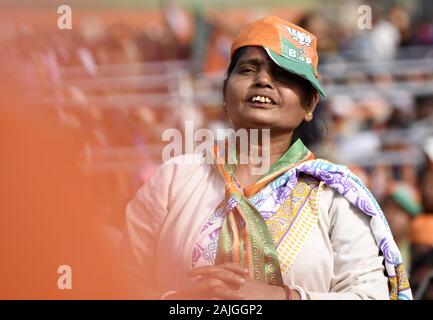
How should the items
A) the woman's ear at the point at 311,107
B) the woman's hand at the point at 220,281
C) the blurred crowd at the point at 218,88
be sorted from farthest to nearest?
1. the blurred crowd at the point at 218,88
2. the woman's ear at the point at 311,107
3. the woman's hand at the point at 220,281

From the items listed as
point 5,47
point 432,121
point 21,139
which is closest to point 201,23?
point 432,121

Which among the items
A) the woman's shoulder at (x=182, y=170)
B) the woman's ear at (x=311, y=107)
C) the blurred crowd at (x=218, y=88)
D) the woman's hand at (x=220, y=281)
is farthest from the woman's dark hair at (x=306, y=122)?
the blurred crowd at (x=218, y=88)

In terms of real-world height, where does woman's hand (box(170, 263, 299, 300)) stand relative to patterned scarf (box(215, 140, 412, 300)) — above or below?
below

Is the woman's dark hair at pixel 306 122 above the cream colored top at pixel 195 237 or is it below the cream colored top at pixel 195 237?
above

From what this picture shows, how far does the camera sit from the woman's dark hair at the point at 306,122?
2.02 m

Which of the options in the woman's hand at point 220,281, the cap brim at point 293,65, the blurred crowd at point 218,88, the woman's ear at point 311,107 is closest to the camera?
the woman's hand at point 220,281

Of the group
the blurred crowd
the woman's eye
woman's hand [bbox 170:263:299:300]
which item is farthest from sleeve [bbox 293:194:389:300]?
the blurred crowd

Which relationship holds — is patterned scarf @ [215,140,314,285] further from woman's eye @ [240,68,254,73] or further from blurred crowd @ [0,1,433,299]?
blurred crowd @ [0,1,433,299]

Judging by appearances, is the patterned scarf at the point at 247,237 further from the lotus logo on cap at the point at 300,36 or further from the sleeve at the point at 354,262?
the lotus logo on cap at the point at 300,36

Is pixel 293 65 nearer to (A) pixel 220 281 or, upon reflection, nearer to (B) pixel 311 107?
(B) pixel 311 107

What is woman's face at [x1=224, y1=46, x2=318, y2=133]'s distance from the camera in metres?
1.96

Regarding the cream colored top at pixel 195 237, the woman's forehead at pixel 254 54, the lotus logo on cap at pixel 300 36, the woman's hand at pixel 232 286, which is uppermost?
the lotus logo on cap at pixel 300 36

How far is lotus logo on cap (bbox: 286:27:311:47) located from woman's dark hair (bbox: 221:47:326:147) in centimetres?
7
